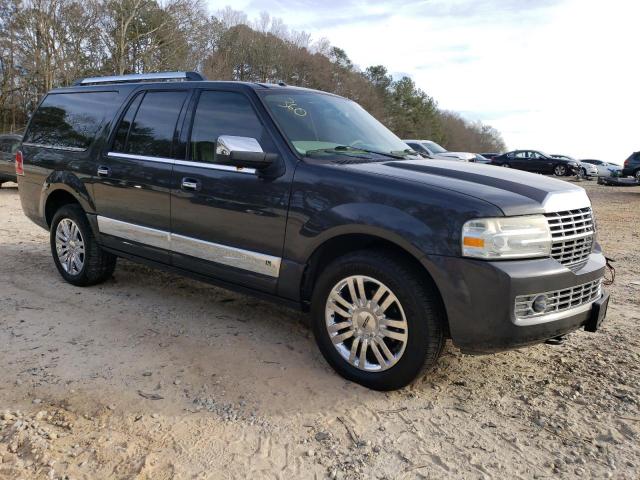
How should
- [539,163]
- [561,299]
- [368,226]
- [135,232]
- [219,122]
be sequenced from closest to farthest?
[561,299], [368,226], [219,122], [135,232], [539,163]

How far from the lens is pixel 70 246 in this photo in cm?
542

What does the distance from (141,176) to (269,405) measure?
7.64ft

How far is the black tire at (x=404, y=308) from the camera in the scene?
10.0 ft

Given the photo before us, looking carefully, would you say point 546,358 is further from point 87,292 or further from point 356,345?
point 87,292

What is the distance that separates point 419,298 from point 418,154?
1.72 metres

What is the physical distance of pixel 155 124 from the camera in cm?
→ 454

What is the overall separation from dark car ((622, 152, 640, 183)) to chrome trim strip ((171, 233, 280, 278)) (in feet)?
74.9

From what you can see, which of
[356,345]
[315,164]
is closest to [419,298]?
[356,345]

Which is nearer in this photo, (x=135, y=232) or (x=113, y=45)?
(x=135, y=232)

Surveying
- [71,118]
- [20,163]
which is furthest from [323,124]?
[20,163]

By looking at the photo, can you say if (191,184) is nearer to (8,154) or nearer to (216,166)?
(216,166)

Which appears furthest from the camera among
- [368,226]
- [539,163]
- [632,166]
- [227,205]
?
[539,163]

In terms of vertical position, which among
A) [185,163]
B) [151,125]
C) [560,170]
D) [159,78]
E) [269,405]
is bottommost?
[560,170]

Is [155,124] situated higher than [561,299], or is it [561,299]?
[155,124]
